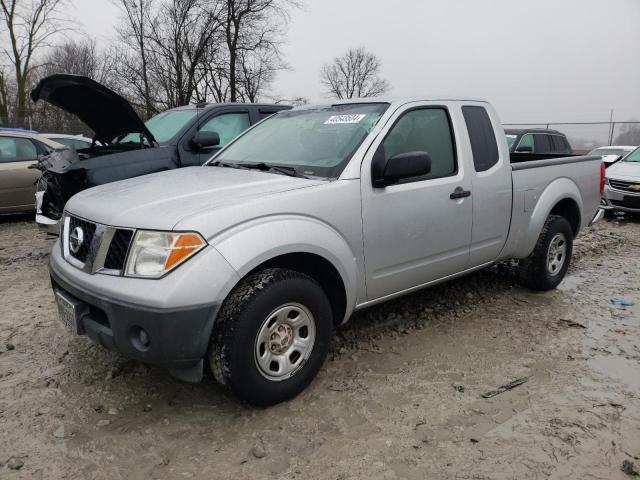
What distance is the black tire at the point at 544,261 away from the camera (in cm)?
463

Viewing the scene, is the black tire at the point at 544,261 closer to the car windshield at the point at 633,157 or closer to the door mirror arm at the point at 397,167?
Result: the door mirror arm at the point at 397,167

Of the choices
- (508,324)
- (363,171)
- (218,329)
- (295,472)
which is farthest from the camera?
(508,324)

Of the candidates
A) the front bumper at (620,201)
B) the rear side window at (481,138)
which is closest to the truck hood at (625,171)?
the front bumper at (620,201)

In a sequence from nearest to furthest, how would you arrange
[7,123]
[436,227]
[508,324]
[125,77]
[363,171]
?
1. [363,171]
2. [436,227]
3. [508,324]
4. [7,123]
5. [125,77]

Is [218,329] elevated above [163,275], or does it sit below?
below

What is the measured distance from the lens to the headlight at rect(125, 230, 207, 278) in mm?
2410

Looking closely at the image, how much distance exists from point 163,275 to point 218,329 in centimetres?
41

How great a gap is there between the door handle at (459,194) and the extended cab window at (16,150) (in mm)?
7501

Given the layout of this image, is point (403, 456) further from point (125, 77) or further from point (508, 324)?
point (125, 77)

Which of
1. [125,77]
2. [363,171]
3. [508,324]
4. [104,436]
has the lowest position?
[508,324]

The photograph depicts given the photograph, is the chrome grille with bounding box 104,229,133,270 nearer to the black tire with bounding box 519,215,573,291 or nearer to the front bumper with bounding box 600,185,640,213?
the black tire with bounding box 519,215,573,291

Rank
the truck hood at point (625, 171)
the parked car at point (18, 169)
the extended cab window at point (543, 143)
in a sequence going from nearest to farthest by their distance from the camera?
the parked car at point (18, 169) < the truck hood at point (625, 171) < the extended cab window at point (543, 143)

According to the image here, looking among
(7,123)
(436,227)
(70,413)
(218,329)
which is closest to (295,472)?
(218,329)

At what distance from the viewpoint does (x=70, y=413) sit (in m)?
2.82
